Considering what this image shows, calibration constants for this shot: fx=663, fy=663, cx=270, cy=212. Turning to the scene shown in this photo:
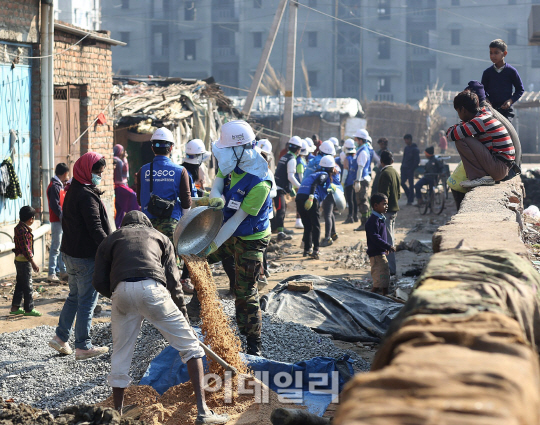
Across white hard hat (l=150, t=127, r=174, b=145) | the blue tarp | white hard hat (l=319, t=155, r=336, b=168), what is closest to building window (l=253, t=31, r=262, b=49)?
white hard hat (l=319, t=155, r=336, b=168)

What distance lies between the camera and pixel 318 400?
16.3 ft

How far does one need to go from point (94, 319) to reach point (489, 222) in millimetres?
4645

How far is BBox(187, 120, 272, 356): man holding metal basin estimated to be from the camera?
574cm

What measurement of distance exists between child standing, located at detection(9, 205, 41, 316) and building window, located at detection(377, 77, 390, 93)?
45.0 m

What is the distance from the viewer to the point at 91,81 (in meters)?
11.5

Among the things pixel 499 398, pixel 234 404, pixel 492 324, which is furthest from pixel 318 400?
pixel 499 398

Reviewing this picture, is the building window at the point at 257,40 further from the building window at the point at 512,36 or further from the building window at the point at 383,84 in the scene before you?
the building window at the point at 512,36

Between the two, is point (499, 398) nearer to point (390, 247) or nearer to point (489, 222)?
point (489, 222)

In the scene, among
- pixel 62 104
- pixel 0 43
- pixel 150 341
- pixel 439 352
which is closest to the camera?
pixel 439 352

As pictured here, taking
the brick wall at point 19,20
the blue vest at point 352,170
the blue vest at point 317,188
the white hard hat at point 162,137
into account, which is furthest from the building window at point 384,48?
the white hard hat at point 162,137

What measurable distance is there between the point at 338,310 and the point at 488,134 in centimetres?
242

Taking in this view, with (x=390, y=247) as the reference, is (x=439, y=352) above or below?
above

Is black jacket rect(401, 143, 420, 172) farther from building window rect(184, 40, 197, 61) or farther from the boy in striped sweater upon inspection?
building window rect(184, 40, 197, 61)

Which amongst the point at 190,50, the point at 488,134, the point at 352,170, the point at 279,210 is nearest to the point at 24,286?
the point at 488,134
